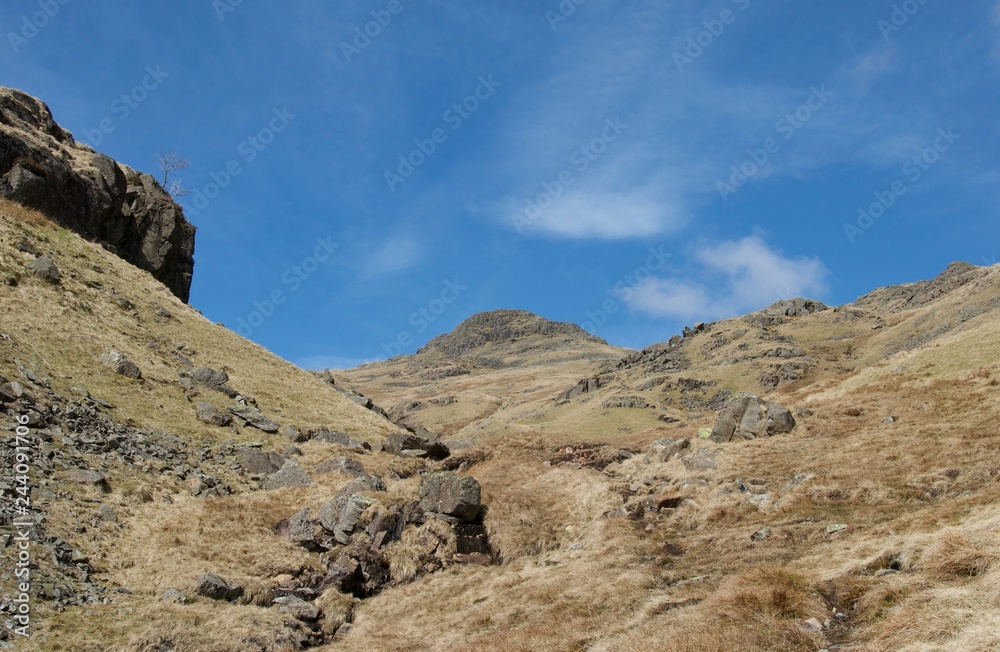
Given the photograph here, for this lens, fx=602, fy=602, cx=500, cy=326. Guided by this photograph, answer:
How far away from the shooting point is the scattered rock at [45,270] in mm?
35344

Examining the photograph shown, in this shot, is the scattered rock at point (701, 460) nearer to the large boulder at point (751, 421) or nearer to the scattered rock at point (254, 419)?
the large boulder at point (751, 421)

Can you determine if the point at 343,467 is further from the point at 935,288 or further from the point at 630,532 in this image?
the point at 935,288

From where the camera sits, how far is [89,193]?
166 ft

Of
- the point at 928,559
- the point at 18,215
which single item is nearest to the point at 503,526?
the point at 928,559

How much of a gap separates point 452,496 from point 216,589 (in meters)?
9.03

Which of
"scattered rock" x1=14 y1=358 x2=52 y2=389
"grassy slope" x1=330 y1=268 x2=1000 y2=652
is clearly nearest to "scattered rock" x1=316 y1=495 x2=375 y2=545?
"grassy slope" x1=330 y1=268 x2=1000 y2=652

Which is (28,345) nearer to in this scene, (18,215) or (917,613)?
(18,215)

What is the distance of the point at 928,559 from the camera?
495 inches

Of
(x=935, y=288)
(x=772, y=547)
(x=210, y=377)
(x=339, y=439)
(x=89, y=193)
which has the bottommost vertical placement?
(x=772, y=547)

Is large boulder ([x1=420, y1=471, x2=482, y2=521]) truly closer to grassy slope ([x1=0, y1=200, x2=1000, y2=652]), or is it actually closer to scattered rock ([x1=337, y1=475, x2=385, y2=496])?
grassy slope ([x1=0, y1=200, x2=1000, y2=652])

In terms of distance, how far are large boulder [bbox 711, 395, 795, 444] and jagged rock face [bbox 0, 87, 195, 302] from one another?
163 ft

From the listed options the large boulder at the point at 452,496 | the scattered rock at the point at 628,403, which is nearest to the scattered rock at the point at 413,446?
the large boulder at the point at 452,496

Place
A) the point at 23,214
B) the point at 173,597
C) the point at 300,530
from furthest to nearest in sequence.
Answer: the point at 23,214, the point at 300,530, the point at 173,597

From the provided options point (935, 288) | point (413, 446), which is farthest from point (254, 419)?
point (935, 288)
